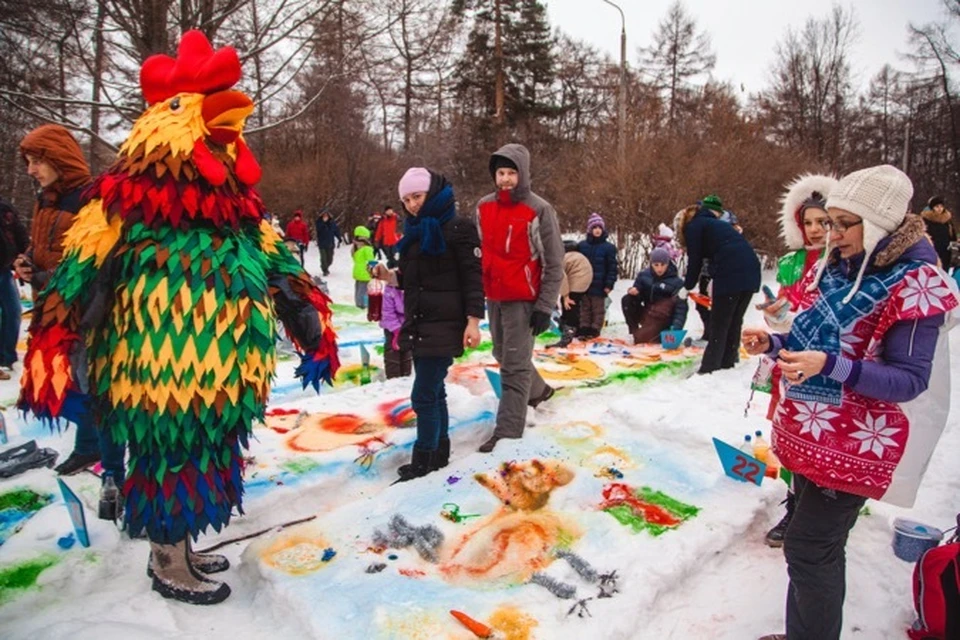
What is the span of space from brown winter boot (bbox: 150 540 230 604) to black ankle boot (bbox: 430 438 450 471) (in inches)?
58.6

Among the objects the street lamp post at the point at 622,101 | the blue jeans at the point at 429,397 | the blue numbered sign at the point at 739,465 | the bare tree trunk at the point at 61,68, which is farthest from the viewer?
the street lamp post at the point at 622,101

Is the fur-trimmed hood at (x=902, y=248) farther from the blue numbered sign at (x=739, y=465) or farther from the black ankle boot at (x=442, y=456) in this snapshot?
the black ankle boot at (x=442, y=456)

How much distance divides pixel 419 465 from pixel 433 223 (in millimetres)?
1455

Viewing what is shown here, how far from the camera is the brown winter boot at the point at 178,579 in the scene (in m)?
2.58

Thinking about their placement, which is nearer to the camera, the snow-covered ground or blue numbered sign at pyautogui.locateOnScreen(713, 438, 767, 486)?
the snow-covered ground

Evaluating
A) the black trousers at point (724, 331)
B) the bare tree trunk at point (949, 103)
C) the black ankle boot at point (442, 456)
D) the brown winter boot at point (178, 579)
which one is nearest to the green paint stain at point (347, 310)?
the black trousers at point (724, 331)

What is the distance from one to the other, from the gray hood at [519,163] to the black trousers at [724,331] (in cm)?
300

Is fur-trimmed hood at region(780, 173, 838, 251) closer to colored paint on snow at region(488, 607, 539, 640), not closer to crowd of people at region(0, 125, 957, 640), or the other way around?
crowd of people at region(0, 125, 957, 640)

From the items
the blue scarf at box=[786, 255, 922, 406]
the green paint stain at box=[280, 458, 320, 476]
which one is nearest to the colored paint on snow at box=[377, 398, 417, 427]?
the green paint stain at box=[280, 458, 320, 476]

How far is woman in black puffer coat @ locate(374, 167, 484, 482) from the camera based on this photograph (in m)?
3.62

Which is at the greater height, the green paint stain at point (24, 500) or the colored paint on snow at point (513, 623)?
the green paint stain at point (24, 500)

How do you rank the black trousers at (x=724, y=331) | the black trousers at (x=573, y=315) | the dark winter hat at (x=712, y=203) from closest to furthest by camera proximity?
the black trousers at (x=724, y=331) < the dark winter hat at (x=712, y=203) < the black trousers at (x=573, y=315)

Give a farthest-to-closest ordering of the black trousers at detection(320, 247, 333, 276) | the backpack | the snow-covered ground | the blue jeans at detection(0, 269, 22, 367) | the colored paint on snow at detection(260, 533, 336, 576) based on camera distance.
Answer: the black trousers at detection(320, 247, 333, 276), the blue jeans at detection(0, 269, 22, 367), the colored paint on snow at detection(260, 533, 336, 576), the snow-covered ground, the backpack

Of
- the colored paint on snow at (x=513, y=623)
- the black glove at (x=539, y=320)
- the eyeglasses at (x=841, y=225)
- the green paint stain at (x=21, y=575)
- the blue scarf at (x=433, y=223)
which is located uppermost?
the blue scarf at (x=433, y=223)
